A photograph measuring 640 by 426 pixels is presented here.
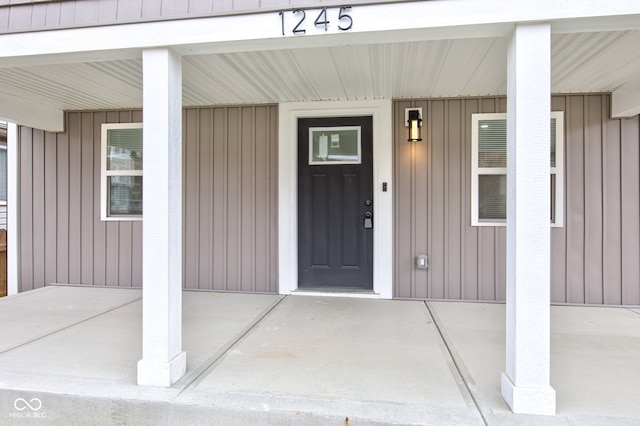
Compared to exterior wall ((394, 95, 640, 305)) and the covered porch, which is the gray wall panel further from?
the covered porch

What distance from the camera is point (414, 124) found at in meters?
3.83

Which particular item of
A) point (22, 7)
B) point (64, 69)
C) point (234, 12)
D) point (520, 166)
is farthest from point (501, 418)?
point (64, 69)

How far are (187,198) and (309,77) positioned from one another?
81.3 inches

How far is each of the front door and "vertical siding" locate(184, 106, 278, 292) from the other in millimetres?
338

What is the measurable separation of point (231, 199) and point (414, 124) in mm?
2154

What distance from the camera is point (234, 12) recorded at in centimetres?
212

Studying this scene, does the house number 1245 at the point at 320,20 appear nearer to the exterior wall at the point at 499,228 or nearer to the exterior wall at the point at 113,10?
the exterior wall at the point at 113,10

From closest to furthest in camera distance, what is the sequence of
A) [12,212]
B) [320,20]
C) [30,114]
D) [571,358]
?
[320,20]
[571,358]
[30,114]
[12,212]

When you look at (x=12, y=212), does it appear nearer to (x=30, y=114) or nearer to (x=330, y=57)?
(x=30, y=114)

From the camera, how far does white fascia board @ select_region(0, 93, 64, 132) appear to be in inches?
150

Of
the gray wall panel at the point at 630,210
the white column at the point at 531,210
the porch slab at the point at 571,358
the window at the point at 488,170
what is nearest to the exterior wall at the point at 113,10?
the white column at the point at 531,210

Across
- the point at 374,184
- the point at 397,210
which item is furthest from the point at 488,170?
the point at 374,184

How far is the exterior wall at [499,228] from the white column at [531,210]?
6.65ft

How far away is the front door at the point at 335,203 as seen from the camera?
161 inches
